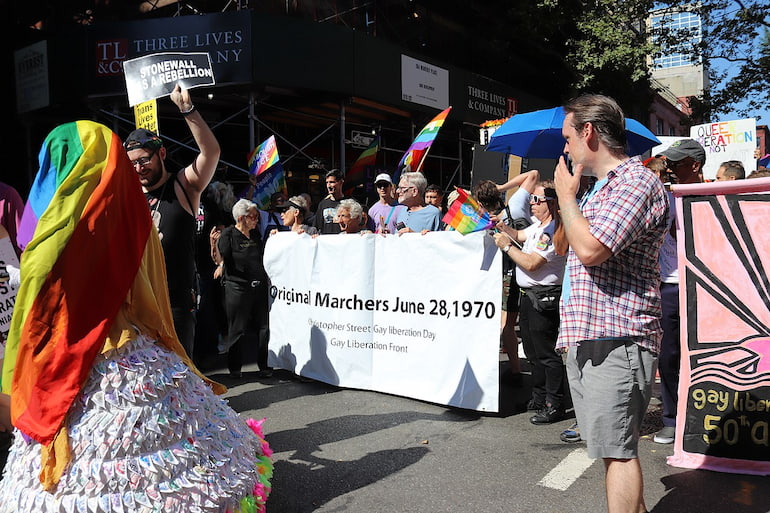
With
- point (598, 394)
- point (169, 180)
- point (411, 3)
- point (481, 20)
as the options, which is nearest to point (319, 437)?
point (169, 180)

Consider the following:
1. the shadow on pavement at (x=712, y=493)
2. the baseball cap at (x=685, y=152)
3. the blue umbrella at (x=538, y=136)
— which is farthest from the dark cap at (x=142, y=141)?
the blue umbrella at (x=538, y=136)

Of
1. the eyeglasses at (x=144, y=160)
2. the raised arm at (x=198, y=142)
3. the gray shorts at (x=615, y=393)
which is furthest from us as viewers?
the eyeglasses at (x=144, y=160)

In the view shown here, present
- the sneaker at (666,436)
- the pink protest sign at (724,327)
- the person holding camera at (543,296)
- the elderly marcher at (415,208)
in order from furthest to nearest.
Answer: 1. the elderly marcher at (415,208)
2. the person holding camera at (543,296)
3. the sneaker at (666,436)
4. the pink protest sign at (724,327)

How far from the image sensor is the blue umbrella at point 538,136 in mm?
6023

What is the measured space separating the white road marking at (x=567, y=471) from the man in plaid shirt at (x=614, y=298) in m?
0.96

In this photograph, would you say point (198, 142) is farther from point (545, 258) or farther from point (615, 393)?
point (545, 258)

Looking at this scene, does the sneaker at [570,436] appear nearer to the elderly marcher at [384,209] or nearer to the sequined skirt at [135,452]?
the sequined skirt at [135,452]

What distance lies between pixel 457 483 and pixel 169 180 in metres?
2.38

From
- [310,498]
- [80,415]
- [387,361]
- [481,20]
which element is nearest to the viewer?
[80,415]

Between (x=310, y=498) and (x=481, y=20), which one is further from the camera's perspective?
(x=481, y=20)

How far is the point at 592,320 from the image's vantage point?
2.42 metres

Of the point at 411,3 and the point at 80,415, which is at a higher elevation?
the point at 411,3

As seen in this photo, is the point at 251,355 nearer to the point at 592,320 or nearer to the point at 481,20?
the point at 592,320

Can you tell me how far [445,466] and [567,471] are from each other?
709 mm
